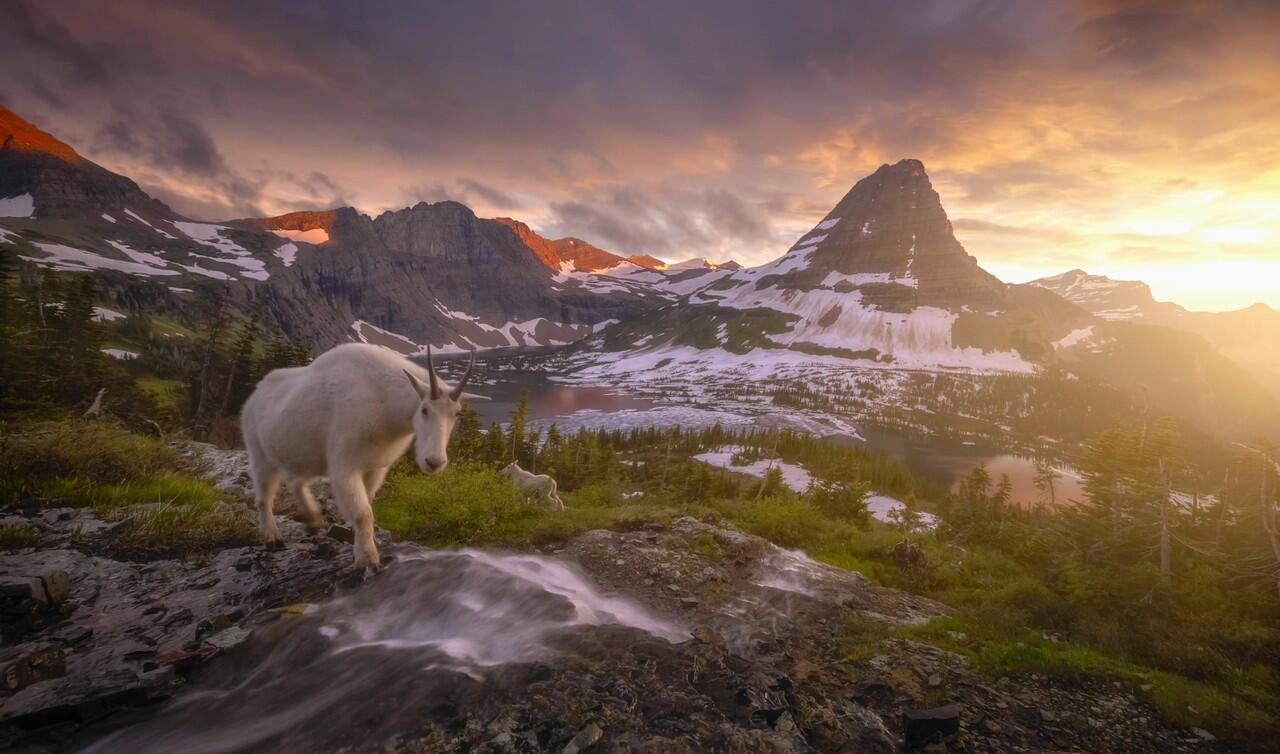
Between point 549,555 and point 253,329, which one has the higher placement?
point 253,329

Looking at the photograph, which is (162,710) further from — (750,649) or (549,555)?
(750,649)

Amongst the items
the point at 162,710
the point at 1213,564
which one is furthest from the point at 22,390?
the point at 1213,564

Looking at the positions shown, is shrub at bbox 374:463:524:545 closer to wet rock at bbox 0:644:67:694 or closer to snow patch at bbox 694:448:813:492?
wet rock at bbox 0:644:67:694

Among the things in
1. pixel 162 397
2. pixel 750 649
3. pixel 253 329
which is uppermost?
pixel 253 329

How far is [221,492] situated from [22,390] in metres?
17.8

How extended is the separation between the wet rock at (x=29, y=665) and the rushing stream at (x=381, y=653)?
3.19 ft

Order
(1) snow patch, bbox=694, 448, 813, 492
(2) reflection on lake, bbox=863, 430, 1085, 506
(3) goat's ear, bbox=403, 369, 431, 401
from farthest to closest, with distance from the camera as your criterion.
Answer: (2) reflection on lake, bbox=863, 430, 1085, 506
(1) snow patch, bbox=694, 448, 813, 492
(3) goat's ear, bbox=403, 369, 431, 401

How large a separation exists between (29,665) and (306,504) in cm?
359

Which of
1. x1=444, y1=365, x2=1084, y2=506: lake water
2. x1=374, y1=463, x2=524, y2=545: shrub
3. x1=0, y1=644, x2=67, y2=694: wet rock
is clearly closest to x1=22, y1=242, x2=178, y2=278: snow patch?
x1=444, y1=365, x2=1084, y2=506: lake water

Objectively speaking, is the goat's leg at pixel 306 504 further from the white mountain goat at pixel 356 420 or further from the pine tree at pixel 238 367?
the pine tree at pixel 238 367

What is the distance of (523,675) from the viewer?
15.7 ft

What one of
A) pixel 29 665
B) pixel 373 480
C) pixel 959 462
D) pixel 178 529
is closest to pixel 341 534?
pixel 373 480

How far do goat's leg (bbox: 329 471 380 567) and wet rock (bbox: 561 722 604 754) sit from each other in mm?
4146

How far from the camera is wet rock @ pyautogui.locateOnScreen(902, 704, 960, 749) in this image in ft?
14.9
